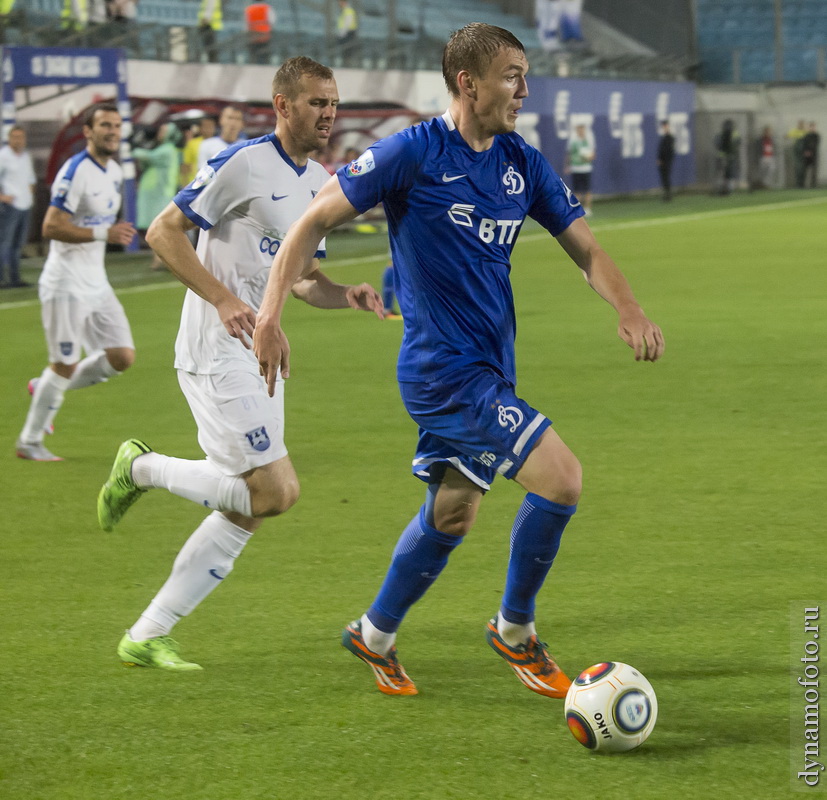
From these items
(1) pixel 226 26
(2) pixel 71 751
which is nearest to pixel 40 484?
(2) pixel 71 751

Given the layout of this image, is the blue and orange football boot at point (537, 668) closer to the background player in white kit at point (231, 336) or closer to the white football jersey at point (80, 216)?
the background player in white kit at point (231, 336)

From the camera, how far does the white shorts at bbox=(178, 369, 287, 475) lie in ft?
15.6

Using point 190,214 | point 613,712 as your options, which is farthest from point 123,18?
point 613,712

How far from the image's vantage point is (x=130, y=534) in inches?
264

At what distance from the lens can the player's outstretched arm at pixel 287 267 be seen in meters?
4.07

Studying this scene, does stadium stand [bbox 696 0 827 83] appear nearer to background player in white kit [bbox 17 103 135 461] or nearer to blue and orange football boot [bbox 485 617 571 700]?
background player in white kit [bbox 17 103 135 461]

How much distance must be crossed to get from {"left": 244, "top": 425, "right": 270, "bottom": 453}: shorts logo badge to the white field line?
39.6ft

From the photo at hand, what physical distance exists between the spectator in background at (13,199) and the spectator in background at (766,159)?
29568mm

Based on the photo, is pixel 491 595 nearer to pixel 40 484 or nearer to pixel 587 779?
pixel 587 779

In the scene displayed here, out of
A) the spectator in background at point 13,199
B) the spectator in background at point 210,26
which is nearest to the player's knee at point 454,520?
the spectator in background at point 13,199

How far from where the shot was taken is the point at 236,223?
4938 millimetres

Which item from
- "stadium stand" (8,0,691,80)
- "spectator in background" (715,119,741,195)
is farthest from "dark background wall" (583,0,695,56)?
"spectator in background" (715,119,741,195)

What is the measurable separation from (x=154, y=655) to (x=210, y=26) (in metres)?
24.2

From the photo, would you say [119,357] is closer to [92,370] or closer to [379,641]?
[92,370]
